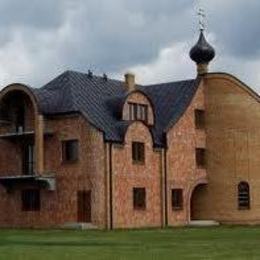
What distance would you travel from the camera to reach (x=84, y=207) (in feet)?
160

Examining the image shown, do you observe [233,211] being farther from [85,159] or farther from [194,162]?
[85,159]

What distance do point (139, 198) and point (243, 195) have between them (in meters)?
8.68

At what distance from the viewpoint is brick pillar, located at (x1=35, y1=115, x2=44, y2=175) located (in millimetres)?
48781

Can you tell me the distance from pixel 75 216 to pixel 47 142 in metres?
4.99

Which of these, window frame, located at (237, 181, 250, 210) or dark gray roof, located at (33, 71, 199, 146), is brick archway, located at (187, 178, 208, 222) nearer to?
window frame, located at (237, 181, 250, 210)

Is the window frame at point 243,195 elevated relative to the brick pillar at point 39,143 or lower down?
lower down

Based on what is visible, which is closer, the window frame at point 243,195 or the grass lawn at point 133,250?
the grass lawn at point 133,250

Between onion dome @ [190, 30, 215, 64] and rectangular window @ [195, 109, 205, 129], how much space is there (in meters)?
4.07

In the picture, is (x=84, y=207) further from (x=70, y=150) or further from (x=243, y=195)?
(x=243, y=195)

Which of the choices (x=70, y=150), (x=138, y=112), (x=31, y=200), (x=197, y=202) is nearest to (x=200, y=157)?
(x=197, y=202)

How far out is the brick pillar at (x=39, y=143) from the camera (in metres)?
48.8

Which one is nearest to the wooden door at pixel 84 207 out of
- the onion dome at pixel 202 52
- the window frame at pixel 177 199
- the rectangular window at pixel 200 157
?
the window frame at pixel 177 199

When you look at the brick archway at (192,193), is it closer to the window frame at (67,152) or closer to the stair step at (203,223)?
the stair step at (203,223)

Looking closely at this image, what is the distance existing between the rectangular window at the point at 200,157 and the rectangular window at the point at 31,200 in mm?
11968
